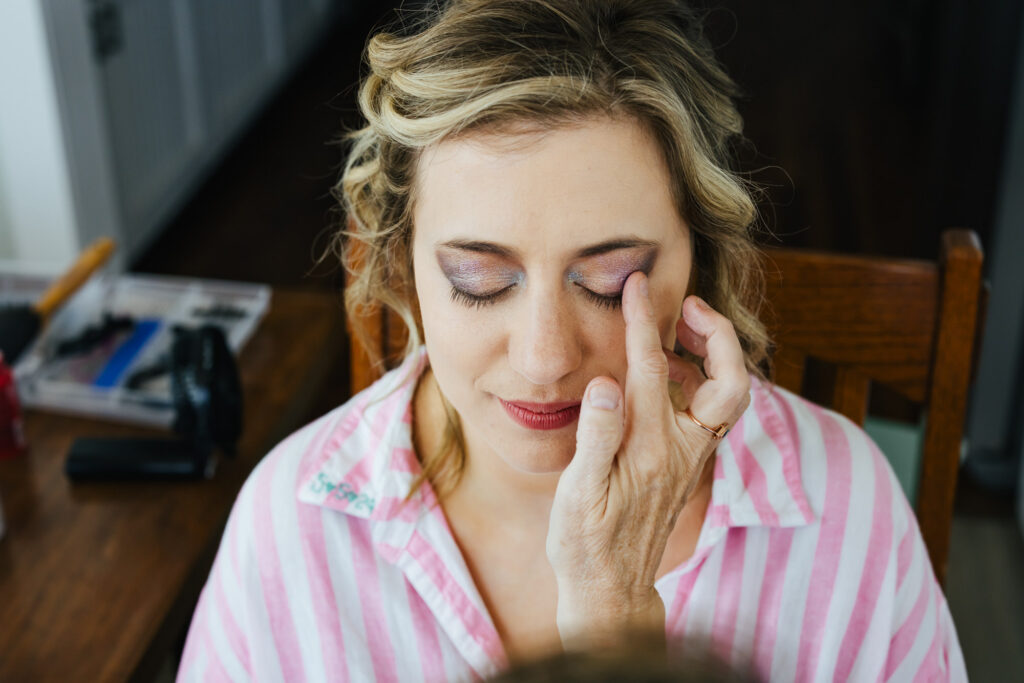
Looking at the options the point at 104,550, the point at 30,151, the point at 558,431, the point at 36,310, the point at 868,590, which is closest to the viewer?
the point at 558,431

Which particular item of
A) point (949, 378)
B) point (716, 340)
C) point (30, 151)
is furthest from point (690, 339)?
point (30, 151)

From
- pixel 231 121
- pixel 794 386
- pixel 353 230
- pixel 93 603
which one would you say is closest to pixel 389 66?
pixel 353 230

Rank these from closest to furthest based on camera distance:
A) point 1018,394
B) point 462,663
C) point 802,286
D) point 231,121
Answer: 1. point 462,663
2. point 802,286
3. point 1018,394
4. point 231,121

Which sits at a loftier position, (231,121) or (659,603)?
(659,603)

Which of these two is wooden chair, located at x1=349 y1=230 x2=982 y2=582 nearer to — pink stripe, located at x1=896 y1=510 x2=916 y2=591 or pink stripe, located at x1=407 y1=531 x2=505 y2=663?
pink stripe, located at x1=896 y1=510 x2=916 y2=591

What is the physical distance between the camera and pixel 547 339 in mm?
962

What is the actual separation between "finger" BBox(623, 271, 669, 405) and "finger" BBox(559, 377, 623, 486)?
0.8 inches

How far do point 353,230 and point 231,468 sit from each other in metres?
0.53

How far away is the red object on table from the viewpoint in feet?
5.19

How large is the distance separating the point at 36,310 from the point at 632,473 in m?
1.20

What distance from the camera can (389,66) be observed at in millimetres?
996

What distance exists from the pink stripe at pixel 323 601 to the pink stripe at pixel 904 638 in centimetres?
57

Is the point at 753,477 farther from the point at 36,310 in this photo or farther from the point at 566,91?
the point at 36,310

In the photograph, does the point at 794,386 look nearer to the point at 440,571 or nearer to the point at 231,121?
the point at 440,571
